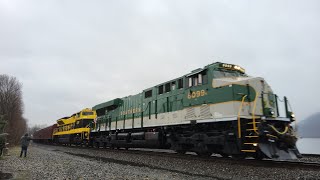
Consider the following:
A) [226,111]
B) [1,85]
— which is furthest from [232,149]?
[1,85]

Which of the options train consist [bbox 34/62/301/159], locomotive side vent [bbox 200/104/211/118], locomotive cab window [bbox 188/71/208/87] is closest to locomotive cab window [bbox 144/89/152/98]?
train consist [bbox 34/62/301/159]

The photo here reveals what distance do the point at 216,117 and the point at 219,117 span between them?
17cm

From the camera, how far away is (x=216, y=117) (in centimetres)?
1074

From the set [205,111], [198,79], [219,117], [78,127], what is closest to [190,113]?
[205,111]

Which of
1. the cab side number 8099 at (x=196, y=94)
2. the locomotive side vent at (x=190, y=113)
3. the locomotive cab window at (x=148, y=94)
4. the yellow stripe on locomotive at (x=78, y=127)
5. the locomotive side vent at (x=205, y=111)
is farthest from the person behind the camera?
the yellow stripe on locomotive at (x=78, y=127)

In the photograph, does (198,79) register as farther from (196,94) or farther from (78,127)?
(78,127)

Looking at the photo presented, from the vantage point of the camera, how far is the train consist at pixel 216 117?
941 centimetres

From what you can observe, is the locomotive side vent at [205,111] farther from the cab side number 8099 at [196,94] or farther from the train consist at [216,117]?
the cab side number 8099 at [196,94]

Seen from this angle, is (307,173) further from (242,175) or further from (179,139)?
(179,139)

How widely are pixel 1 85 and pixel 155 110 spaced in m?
42.5

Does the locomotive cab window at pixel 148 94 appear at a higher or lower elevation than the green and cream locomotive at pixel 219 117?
higher

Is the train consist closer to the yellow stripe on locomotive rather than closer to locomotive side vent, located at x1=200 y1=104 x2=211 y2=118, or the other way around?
locomotive side vent, located at x1=200 y1=104 x2=211 y2=118

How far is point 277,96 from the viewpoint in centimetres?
1097

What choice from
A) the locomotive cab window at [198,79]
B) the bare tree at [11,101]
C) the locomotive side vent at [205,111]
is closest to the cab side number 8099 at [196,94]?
the locomotive cab window at [198,79]
